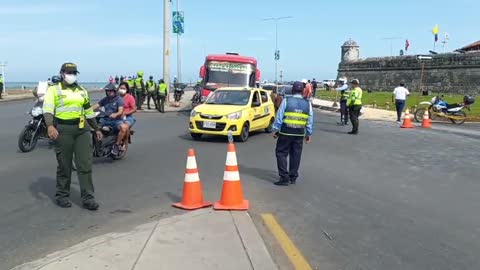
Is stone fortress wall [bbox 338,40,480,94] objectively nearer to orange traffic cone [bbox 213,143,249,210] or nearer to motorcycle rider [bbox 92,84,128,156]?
motorcycle rider [bbox 92,84,128,156]

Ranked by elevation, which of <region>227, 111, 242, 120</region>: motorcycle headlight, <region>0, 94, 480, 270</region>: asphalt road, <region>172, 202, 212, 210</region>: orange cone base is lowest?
<region>0, 94, 480, 270</region>: asphalt road

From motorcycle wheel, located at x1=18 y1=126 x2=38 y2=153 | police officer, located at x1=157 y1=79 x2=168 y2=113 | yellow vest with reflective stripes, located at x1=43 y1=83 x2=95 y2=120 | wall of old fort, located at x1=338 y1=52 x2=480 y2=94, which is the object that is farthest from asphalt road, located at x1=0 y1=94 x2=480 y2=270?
wall of old fort, located at x1=338 y1=52 x2=480 y2=94

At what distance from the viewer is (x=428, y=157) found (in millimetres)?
12930

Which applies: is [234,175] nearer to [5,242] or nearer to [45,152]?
[5,242]

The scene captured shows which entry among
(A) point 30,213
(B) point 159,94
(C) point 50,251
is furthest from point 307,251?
(B) point 159,94

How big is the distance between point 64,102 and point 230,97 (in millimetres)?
9896

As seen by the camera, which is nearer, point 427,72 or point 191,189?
point 191,189

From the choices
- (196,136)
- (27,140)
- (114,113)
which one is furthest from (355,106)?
(27,140)

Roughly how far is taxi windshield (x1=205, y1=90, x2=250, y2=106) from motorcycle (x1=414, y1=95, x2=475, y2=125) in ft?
31.4

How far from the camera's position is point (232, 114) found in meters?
15.3

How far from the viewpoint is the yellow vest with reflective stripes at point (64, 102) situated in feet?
23.1

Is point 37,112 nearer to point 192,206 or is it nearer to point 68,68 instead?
point 68,68

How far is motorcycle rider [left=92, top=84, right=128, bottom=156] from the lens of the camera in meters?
11.0

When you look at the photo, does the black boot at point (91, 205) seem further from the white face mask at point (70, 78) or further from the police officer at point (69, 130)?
the white face mask at point (70, 78)
